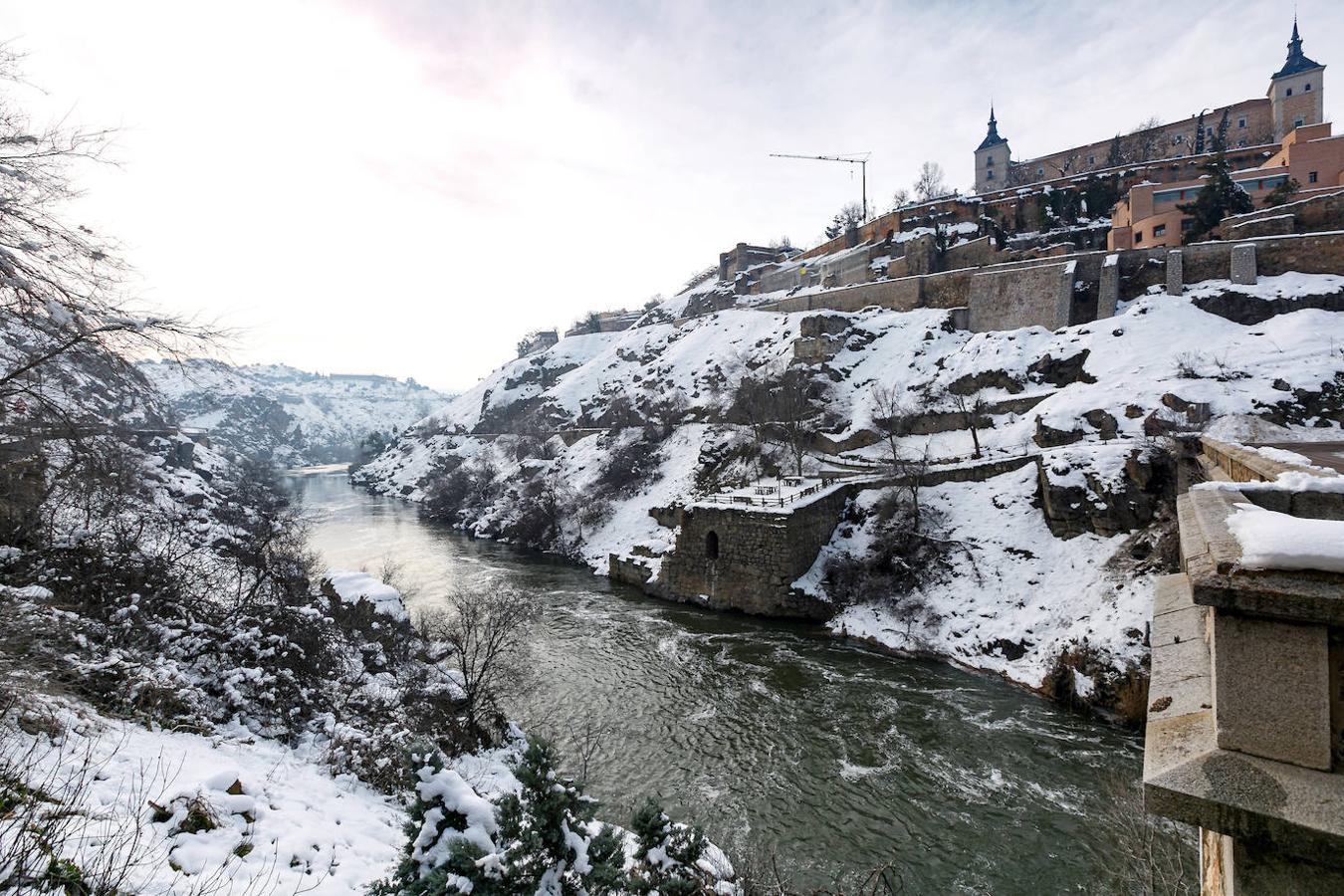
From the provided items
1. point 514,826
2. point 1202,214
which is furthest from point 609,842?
point 1202,214

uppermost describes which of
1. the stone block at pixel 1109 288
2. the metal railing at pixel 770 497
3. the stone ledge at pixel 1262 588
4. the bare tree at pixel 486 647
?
the stone block at pixel 1109 288

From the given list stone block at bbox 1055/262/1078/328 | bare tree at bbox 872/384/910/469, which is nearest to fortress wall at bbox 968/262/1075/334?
stone block at bbox 1055/262/1078/328

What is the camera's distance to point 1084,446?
20.2 metres

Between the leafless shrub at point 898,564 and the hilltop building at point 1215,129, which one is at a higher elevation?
the hilltop building at point 1215,129

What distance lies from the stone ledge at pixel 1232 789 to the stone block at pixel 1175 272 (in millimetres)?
34643

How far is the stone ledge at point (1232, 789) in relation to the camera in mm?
1828

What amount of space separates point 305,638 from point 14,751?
693 cm

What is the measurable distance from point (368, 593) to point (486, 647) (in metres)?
4.42

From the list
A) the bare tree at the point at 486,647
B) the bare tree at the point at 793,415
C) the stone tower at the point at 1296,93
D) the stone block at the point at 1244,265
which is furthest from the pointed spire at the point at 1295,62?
the bare tree at the point at 486,647

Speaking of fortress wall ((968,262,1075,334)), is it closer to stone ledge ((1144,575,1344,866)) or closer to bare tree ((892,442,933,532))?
bare tree ((892,442,933,532))

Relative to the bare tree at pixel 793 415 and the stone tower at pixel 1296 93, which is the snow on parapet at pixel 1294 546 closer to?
the bare tree at pixel 793 415

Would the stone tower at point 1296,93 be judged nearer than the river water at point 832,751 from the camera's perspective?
No

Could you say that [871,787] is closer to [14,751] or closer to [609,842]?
[609,842]

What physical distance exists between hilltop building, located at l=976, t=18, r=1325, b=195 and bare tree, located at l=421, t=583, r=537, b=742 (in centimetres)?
5363
